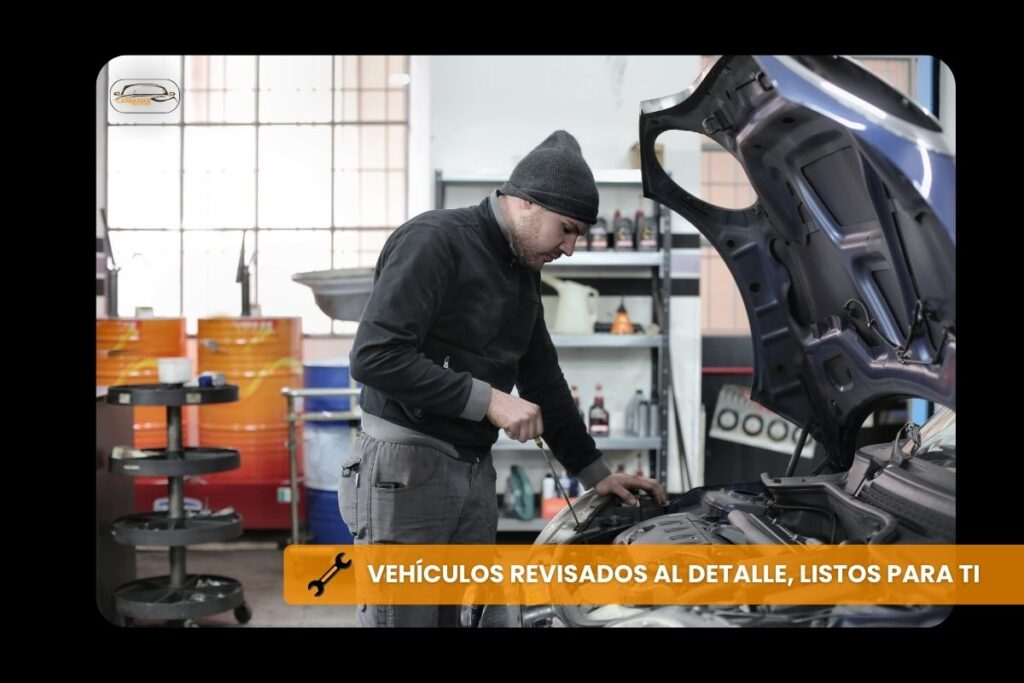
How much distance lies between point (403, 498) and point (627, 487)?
0.51m

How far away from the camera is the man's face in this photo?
164 cm

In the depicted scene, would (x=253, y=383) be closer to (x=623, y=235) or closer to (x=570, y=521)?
(x=623, y=235)

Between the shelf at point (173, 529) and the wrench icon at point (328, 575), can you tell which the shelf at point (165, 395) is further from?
the wrench icon at point (328, 575)

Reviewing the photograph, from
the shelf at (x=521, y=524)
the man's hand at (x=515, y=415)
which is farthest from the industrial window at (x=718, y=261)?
the man's hand at (x=515, y=415)

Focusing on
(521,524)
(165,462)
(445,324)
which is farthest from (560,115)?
(445,324)

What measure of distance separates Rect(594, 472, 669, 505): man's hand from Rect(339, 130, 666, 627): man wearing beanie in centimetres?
26

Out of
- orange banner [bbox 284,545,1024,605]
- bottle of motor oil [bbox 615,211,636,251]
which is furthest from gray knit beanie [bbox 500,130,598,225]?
bottle of motor oil [bbox 615,211,636,251]

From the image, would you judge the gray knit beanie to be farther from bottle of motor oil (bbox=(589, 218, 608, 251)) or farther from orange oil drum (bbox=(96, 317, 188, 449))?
orange oil drum (bbox=(96, 317, 188, 449))

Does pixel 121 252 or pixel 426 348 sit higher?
pixel 121 252

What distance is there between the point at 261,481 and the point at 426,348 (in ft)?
9.66

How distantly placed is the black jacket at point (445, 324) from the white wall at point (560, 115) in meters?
2.41

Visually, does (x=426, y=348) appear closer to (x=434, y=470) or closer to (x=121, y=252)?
(x=434, y=470)

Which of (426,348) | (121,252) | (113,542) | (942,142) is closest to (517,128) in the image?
(121,252)

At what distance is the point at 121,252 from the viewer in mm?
4289
